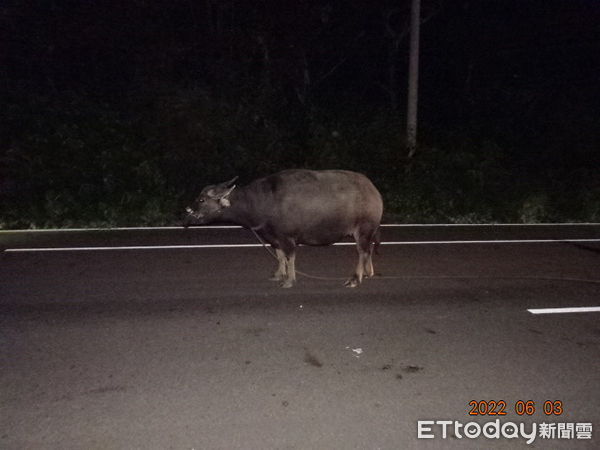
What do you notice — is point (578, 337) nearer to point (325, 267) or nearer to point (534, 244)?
point (325, 267)

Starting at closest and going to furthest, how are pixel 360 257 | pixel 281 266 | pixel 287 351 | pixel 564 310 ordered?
pixel 287 351 < pixel 564 310 < pixel 360 257 < pixel 281 266

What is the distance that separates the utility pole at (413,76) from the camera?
14.1m

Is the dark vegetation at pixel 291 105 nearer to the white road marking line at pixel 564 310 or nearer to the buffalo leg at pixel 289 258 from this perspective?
the buffalo leg at pixel 289 258

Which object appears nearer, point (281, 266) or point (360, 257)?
point (360, 257)

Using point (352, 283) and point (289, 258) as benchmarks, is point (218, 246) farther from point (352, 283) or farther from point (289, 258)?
point (352, 283)

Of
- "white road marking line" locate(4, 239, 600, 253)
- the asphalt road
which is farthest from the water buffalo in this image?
"white road marking line" locate(4, 239, 600, 253)

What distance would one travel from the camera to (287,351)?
15.9 feet

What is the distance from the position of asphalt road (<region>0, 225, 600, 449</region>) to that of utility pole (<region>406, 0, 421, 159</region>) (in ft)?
24.1

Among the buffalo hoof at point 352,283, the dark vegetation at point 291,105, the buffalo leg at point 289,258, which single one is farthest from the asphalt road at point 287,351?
the dark vegetation at point 291,105

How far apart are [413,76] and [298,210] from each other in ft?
30.7

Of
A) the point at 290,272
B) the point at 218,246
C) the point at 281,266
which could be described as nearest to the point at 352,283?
the point at 290,272

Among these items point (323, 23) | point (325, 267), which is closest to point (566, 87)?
point (323, 23)

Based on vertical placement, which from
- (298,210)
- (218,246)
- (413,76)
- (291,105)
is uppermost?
(413,76)

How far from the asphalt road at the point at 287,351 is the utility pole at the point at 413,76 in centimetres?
733
